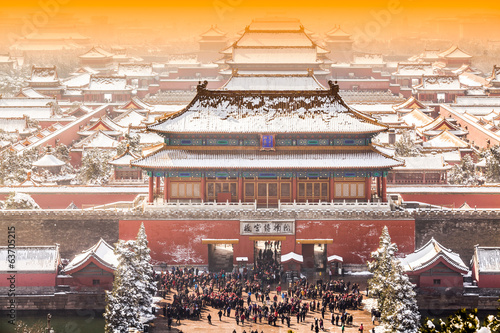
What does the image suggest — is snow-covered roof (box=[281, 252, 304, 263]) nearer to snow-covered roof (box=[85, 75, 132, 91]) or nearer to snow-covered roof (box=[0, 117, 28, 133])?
snow-covered roof (box=[0, 117, 28, 133])

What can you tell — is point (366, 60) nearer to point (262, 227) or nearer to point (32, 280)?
point (262, 227)

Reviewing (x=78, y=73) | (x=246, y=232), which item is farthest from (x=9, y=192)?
(x=78, y=73)

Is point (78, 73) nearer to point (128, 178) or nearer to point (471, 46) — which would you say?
point (128, 178)

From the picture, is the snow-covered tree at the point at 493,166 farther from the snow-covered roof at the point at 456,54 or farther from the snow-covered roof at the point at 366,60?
the snow-covered roof at the point at 456,54

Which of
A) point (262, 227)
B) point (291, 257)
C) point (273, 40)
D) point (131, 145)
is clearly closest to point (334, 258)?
point (291, 257)

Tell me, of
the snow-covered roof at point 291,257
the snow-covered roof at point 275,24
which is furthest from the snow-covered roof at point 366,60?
the snow-covered roof at point 291,257

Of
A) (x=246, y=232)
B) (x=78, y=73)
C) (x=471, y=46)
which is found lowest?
(x=246, y=232)

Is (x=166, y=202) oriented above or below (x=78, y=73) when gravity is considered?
below
